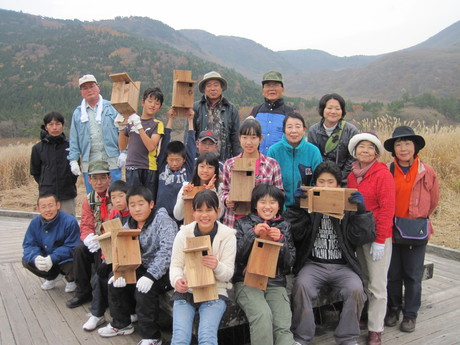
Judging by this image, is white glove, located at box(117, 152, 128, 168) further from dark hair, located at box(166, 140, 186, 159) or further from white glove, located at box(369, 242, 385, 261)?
white glove, located at box(369, 242, 385, 261)

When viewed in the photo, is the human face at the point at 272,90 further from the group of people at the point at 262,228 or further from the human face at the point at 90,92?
the human face at the point at 90,92

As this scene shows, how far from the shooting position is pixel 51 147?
4734 mm

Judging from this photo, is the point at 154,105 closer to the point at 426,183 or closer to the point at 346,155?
the point at 346,155

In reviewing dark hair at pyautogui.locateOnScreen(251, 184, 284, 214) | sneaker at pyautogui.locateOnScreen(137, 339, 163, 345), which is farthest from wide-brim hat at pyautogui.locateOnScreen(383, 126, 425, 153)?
sneaker at pyautogui.locateOnScreen(137, 339, 163, 345)

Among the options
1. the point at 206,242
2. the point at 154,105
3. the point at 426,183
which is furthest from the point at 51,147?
the point at 426,183

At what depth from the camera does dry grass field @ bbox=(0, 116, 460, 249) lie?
6.40m

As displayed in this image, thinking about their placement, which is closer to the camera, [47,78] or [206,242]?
[206,242]

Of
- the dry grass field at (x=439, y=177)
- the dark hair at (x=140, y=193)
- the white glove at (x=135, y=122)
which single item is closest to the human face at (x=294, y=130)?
the dark hair at (x=140, y=193)

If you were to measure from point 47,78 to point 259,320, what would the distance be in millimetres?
46209

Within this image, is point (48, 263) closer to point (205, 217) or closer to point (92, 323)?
point (92, 323)

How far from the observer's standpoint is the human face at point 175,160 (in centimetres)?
389

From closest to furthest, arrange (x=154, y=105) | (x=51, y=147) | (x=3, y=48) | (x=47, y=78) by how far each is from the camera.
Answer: (x=154, y=105) → (x=51, y=147) → (x=47, y=78) → (x=3, y=48)

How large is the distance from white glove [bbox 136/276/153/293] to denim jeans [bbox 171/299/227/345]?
29 centimetres

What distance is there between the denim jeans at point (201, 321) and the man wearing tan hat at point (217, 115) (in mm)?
1965
